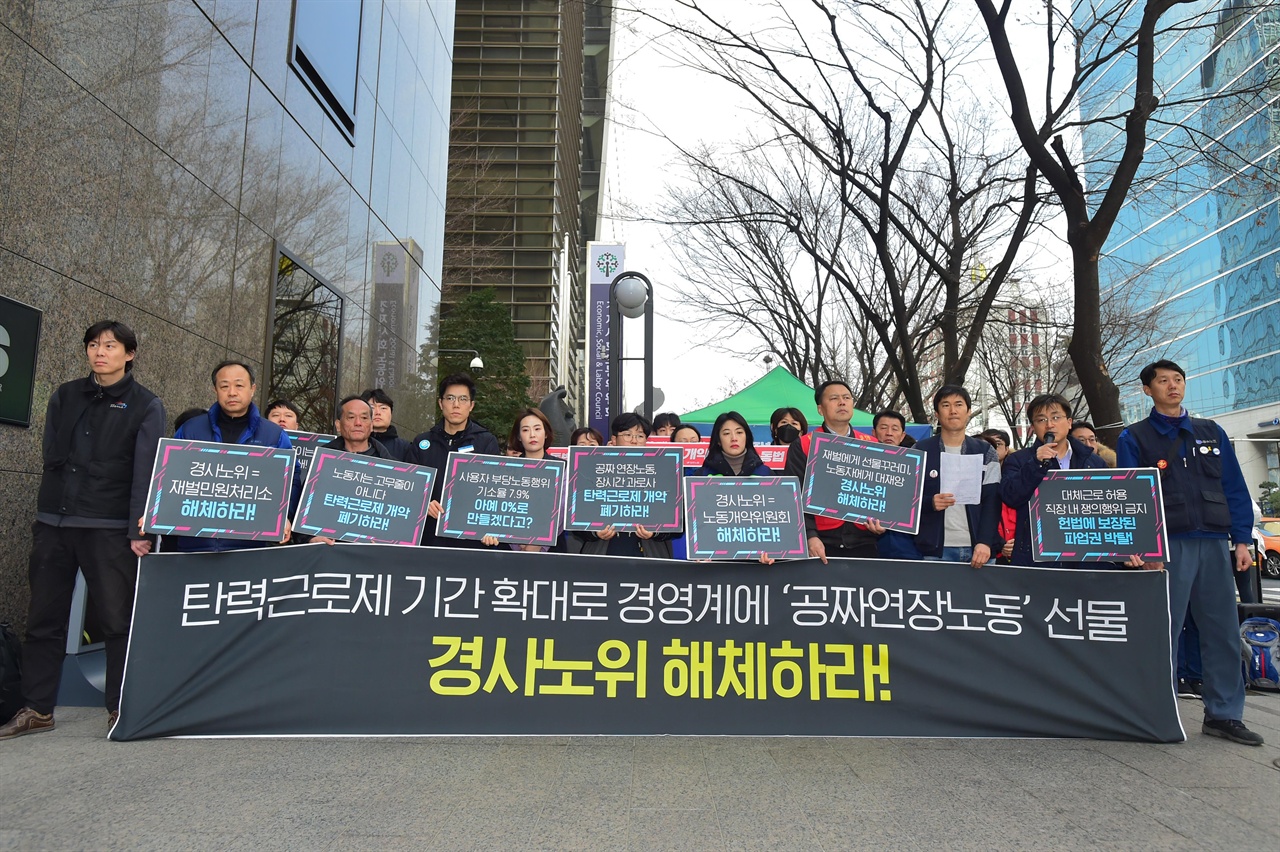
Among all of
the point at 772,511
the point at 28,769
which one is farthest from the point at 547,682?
the point at 28,769

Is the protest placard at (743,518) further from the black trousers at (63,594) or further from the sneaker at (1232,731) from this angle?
the black trousers at (63,594)

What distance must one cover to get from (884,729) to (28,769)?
13.5ft

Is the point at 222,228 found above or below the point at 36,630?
above

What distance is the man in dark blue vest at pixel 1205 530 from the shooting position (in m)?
5.17

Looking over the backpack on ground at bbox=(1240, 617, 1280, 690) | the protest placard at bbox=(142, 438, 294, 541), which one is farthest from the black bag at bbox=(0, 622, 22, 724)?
the backpack on ground at bbox=(1240, 617, 1280, 690)

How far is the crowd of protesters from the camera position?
488 centimetres

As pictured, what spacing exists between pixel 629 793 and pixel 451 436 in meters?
Answer: 2.88

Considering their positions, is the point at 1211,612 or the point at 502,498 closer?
the point at 502,498

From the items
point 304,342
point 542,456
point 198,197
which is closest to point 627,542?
point 542,456

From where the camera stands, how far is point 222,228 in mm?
8883

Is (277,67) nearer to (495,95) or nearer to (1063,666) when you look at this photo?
(1063,666)

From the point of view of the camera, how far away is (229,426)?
17.4 ft

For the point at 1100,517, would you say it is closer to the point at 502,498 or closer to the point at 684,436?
the point at 502,498

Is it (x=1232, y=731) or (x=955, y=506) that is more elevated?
(x=955, y=506)
